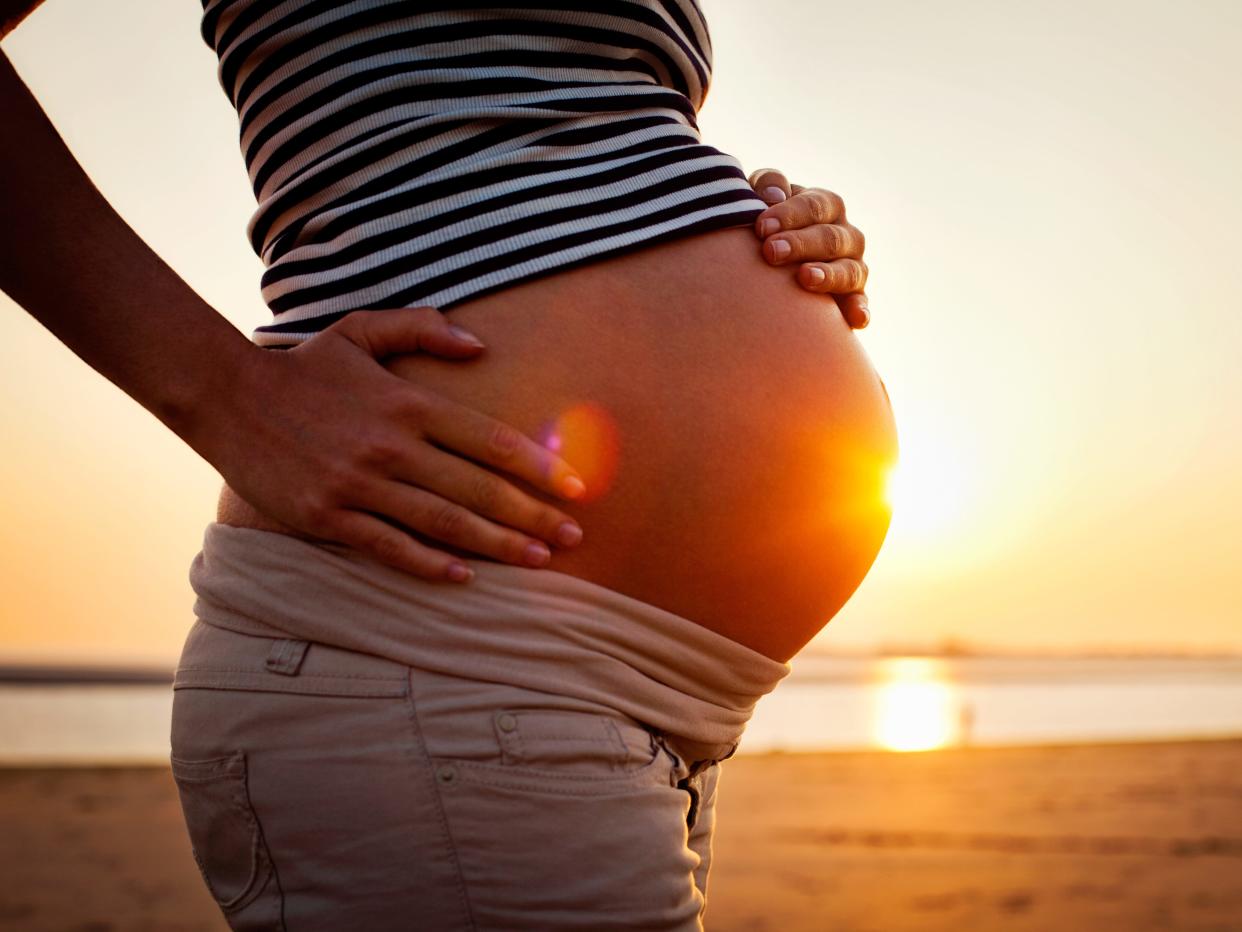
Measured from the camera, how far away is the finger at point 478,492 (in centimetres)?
72

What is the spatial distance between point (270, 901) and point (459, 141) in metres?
0.68

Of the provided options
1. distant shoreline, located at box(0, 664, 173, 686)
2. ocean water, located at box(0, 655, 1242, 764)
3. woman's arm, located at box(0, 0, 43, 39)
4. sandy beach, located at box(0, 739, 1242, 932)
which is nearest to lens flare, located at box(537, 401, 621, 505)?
woman's arm, located at box(0, 0, 43, 39)

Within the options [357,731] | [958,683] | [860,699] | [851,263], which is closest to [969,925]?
[851,263]

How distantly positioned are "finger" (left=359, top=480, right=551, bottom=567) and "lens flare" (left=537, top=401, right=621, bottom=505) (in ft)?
0.27

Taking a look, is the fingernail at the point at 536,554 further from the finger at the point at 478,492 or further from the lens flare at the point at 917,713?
the lens flare at the point at 917,713

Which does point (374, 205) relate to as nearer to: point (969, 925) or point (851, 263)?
point (851, 263)

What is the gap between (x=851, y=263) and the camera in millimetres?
1070

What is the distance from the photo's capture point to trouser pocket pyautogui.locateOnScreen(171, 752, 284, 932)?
28.9 inches

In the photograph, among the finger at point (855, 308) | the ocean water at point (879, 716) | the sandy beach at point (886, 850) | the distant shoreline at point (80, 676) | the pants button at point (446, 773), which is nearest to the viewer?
the pants button at point (446, 773)

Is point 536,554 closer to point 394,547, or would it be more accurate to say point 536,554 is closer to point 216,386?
point 394,547

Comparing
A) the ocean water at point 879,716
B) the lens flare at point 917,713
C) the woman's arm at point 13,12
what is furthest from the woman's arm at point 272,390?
the lens flare at point 917,713

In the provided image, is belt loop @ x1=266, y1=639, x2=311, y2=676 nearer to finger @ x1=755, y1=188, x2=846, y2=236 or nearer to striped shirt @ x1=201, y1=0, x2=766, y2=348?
striped shirt @ x1=201, y1=0, x2=766, y2=348

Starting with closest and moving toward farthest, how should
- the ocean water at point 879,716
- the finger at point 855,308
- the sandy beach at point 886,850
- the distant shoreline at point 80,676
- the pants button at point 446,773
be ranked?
the pants button at point 446,773 < the finger at point 855,308 < the sandy beach at point 886,850 < the ocean water at point 879,716 < the distant shoreline at point 80,676

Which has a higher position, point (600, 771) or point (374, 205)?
point (374, 205)
